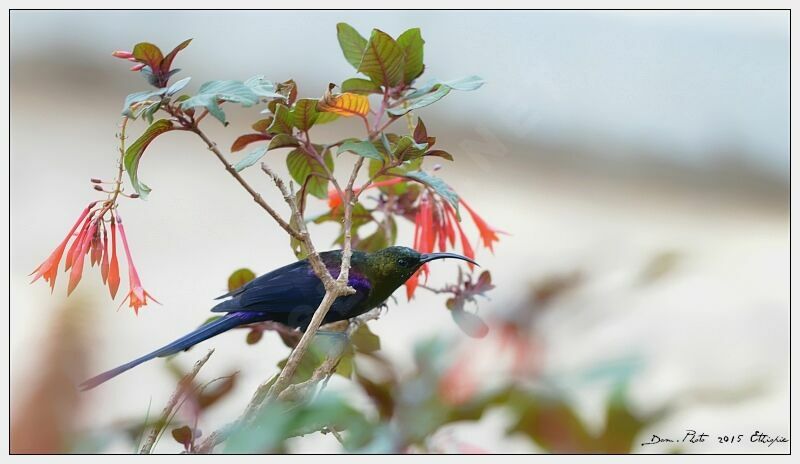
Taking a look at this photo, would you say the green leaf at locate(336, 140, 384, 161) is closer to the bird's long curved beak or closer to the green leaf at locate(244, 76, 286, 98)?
the green leaf at locate(244, 76, 286, 98)

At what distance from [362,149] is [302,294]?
0.84ft

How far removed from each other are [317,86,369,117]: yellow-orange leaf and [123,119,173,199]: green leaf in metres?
0.13

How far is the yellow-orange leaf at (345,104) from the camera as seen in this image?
0.75 metres

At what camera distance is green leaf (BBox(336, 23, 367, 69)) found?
81 cm

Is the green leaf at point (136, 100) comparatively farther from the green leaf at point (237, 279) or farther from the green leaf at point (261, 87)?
the green leaf at point (237, 279)

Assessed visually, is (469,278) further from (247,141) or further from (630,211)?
(630,211)

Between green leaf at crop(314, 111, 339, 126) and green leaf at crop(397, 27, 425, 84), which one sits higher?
green leaf at crop(397, 27, 425, 84)

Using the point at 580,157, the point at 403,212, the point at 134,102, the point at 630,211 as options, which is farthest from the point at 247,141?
the point at 580,157

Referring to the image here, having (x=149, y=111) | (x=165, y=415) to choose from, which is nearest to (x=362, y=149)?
(x=149, y=111)

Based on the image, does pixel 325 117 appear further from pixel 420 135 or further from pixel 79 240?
pixel 79 240

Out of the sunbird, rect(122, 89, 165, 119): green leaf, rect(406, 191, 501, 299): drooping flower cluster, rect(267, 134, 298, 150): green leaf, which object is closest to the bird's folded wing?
the sunbird

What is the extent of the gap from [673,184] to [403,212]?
3595 mm

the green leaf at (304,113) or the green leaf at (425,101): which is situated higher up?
the green leaf at (425,101)

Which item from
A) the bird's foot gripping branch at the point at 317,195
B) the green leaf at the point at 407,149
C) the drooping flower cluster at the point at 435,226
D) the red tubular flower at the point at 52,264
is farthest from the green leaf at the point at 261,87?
the drooping flower cluster at the point at 435,226
